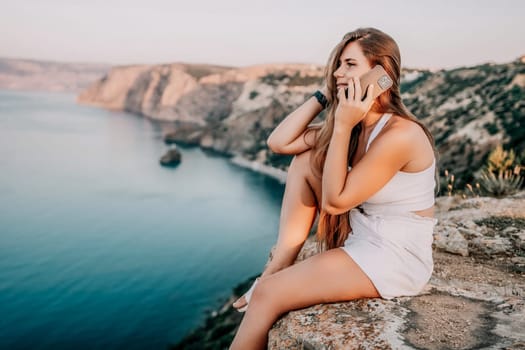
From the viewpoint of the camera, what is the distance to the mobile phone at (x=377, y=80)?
2.21m

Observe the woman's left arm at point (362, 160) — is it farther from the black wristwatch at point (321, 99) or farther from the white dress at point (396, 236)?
the black wristwatch at point (321, 99)

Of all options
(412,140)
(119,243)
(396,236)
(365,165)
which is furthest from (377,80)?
(119,243)

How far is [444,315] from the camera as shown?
87.4 inches

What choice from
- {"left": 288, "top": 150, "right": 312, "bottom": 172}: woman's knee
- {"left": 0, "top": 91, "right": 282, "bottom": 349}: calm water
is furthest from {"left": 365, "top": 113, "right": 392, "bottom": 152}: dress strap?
{"left": 0, "top": 91, "right": 282, "bottom": 349}: calm water

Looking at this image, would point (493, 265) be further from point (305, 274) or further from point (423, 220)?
point (305, 274)

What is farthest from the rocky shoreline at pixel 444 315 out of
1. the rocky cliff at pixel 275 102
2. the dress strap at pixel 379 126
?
the rocky cliff at pixel 275 102

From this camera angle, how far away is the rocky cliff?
31.2m

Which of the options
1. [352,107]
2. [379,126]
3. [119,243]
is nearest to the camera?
[352,107]

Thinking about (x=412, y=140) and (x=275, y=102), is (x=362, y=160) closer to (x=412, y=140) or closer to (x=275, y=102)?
(x=412, y=140)

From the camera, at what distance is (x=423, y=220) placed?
2283mm

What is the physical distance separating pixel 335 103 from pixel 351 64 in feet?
0.89

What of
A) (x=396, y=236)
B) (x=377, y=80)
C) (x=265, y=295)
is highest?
(x=377, y=80)

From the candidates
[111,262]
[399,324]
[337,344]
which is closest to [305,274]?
[337,344]

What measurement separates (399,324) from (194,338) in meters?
21.3
